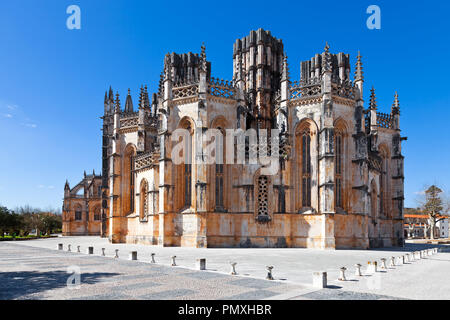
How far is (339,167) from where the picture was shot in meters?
33.3

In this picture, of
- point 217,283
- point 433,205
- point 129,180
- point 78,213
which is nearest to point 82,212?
A: point 78,213

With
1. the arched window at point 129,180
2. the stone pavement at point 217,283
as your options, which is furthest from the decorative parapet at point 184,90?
the stone pavement at point 217,283

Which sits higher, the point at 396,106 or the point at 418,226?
the point at 396,106

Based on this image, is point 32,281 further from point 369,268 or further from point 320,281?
point 369,268

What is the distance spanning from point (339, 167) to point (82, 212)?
56.5 metres

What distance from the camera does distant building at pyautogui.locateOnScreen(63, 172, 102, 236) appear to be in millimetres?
72625

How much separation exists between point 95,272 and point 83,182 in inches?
2600

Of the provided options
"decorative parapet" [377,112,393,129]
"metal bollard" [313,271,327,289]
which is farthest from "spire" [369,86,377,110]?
"metal bollard" [313,271,327,289]

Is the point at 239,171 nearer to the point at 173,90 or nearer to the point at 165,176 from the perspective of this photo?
the point at 165,176

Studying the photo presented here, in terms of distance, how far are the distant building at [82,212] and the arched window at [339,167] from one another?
53165 mm

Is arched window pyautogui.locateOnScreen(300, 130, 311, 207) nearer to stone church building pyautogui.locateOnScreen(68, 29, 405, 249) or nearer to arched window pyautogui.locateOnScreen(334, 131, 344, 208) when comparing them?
stone church building pyautogui.locateOnScreen(68, 29, 405, 249)

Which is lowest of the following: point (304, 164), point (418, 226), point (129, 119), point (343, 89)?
point (418, 226)
